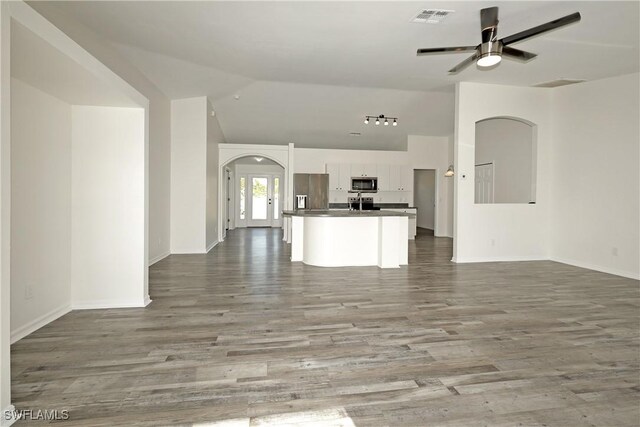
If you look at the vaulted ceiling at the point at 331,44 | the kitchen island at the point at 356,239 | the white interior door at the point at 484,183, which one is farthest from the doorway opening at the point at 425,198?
the kitchen island at the point at 356,239

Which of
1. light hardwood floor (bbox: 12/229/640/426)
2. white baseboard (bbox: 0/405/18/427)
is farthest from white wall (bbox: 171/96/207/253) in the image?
white baseboard (bbox: 0/405/18/427)

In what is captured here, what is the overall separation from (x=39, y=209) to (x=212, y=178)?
476 cm

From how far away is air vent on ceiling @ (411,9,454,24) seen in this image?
338cm

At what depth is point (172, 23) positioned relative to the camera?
12.0ft

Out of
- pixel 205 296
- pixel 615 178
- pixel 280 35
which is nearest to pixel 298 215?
pixel 205 296

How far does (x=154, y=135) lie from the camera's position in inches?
220

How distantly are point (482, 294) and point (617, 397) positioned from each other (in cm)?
202

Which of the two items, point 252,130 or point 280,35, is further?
point 252,130

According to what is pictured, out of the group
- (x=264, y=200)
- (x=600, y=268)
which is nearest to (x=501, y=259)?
(x=600, y=268)

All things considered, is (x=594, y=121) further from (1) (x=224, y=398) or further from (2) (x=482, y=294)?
(1) (x=224, y=398)

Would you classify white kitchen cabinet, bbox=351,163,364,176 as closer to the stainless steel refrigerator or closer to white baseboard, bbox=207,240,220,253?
the stainless steel refrigerator

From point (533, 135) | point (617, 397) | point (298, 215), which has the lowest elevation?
point (617, 397)

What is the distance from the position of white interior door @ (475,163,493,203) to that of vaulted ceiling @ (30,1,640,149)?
6.73ft

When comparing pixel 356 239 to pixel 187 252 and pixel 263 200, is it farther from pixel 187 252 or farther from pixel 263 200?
pixel 263 200
